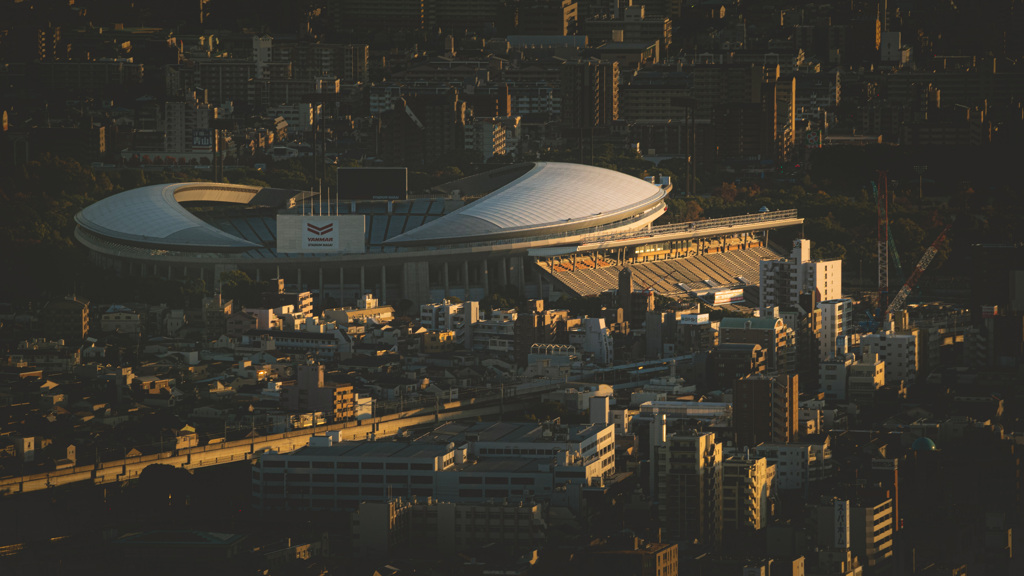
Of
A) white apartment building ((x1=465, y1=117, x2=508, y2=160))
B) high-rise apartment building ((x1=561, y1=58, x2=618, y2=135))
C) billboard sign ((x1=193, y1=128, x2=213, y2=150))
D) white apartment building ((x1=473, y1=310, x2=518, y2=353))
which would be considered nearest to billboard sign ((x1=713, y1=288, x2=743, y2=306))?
white apartment building ((x1=473, y1=310, x2=518, y2=353))

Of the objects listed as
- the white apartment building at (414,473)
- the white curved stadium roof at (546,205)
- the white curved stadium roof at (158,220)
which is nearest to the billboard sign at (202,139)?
the white curved stadium roof at (158,220)

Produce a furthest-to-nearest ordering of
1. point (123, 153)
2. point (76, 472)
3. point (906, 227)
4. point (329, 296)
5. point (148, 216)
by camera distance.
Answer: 1. point (123, 153)
2. point (906, 227)
3. point (148, 216)
4. point (329, 296)
5. point (76, 472)

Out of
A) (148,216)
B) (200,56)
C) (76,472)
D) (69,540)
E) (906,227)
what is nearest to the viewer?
(69,540)

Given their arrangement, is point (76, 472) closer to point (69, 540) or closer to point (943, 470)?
point (69, 540)

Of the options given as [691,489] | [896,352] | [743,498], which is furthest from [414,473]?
[896,352]

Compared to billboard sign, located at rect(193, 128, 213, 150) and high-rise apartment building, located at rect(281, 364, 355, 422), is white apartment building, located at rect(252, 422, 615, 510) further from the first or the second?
billboard sign, located at rect(193, 128, 213, 150)

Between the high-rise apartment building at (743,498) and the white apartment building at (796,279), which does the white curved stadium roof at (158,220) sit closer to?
the white apartment building at (796,279)

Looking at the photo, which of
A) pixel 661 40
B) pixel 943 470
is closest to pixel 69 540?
pixel 943 470
